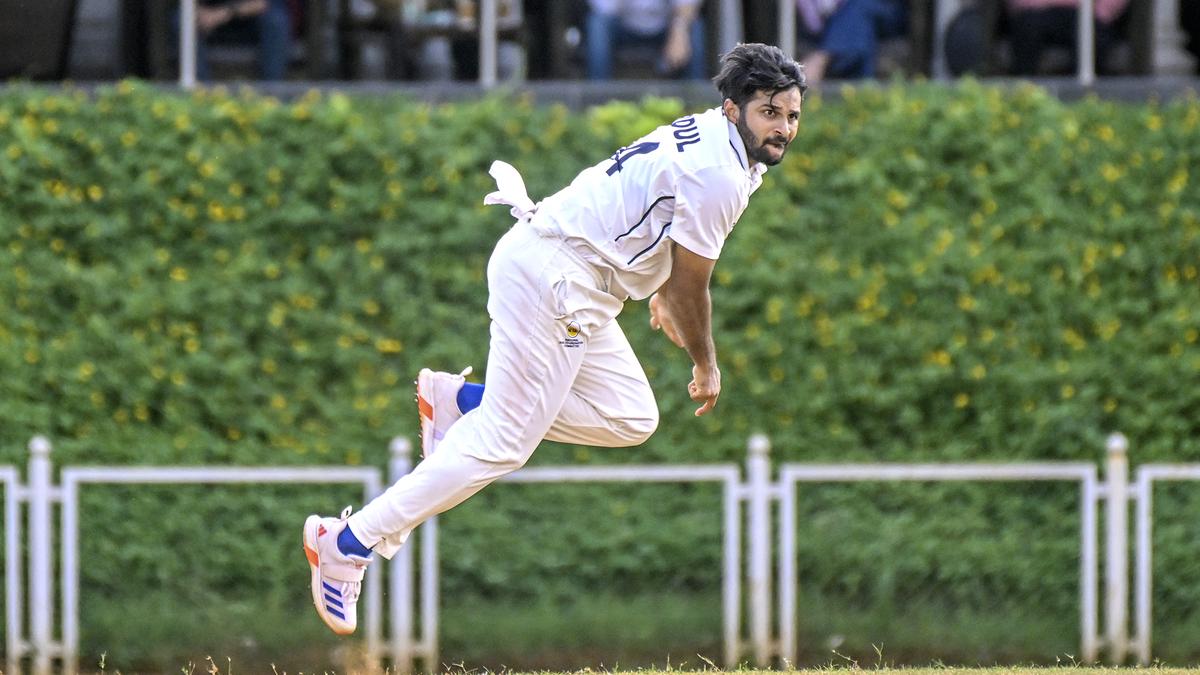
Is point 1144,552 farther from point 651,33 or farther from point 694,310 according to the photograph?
point 694,310

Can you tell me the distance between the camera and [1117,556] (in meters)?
9.06

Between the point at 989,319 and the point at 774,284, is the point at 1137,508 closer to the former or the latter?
the point at 989,319

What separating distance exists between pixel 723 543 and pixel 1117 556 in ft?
6.61

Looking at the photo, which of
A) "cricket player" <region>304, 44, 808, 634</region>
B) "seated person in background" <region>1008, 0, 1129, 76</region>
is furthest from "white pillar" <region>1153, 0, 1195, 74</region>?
"cricket player" <region>304, 44, 808, 634</region>

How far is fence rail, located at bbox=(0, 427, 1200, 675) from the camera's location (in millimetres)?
8781

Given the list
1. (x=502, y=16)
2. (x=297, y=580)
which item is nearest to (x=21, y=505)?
(x=297, y=580)

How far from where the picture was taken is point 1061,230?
31.8 ft

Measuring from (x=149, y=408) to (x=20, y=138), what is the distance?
1.57 m

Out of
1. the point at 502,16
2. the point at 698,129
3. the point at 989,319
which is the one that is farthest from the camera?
the point at 502,16

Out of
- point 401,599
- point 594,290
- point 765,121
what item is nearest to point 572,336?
point 594,290

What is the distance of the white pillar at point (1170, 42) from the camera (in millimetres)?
10930

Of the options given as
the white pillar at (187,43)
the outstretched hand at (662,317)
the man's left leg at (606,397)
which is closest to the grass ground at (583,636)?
the white pillar at (187,43)

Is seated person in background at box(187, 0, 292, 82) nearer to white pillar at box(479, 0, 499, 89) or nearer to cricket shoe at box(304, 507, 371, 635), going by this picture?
white pillar at box(479, 0, 499, 89)

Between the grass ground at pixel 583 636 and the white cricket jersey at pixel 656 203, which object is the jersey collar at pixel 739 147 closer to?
the white cricket jersey at pixel 656 203
